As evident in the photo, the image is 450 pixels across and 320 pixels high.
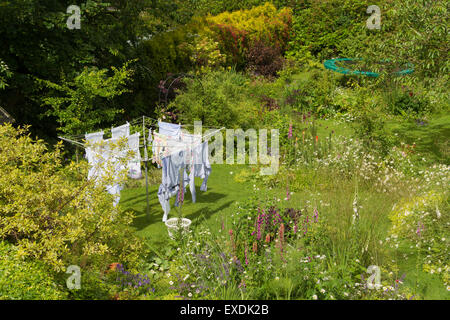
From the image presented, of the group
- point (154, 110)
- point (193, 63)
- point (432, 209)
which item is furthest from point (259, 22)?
point (432, 209)

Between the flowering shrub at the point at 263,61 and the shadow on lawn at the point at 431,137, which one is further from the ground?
the flowering shrub at the point at 263,61

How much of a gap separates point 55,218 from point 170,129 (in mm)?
4301

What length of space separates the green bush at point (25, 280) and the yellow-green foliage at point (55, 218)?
0.40 feet

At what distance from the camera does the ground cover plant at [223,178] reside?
5.41m

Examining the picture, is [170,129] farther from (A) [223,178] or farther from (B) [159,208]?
(A) [223,178]

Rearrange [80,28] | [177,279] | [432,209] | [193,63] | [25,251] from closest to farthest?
[25,251]
[177,279]
[432,209]
[80,28]
[193,63]

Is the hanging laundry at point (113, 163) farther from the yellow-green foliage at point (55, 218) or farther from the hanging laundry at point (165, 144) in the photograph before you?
the hanging laundry at point (165, 144)

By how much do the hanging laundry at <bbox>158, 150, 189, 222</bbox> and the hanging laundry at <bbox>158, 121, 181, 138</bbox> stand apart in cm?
128

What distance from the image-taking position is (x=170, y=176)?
7.87m

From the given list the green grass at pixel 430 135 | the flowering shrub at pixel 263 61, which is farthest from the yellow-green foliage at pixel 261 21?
the green grass at pixel 430 135

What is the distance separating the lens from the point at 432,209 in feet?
23.1

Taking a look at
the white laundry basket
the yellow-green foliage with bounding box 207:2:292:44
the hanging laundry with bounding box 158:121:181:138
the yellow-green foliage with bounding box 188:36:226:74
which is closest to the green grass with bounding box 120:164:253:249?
the white laundry basket

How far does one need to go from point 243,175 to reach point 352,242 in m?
4.76

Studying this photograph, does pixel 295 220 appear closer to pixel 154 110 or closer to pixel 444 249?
pixel 444 249
